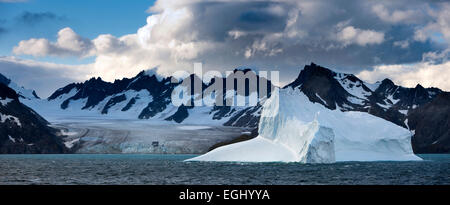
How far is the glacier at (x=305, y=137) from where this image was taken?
80.7 m

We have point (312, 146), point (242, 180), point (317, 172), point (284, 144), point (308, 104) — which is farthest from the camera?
point (308, 104)

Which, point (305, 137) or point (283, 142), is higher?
point (305, 137)

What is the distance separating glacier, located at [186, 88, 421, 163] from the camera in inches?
3177

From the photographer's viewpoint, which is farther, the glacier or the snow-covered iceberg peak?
the glacier

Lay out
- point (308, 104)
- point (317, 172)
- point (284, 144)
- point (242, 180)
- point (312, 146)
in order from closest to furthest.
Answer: point (242, 180)
point (317, 172)
point (312, 146)
point (284, 144)
point (308, 104)

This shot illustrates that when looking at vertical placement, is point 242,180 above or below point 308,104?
below

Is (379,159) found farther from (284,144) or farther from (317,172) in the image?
(317,172)

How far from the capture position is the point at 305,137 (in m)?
77.2

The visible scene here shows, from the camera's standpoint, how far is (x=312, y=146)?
2940 inches

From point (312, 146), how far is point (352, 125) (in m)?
15.0

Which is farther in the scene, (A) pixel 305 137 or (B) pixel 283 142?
(B) pixel 283 142

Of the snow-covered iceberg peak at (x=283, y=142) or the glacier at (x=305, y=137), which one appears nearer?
the snow-covered iceberg peak at (x=283, y=142)
